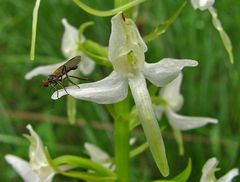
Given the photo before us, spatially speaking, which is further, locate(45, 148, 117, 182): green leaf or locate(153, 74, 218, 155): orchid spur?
locate(153, 74, 218, 155): orchid spur

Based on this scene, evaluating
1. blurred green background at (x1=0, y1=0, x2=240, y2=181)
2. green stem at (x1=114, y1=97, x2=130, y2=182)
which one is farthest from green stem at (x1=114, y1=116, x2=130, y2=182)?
blurred green background at (x1=0, y1=0, x2=240, y2=181)

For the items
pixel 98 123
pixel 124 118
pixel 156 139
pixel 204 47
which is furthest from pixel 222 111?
pixel 156 139

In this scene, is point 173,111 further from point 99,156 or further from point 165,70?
point 165,70

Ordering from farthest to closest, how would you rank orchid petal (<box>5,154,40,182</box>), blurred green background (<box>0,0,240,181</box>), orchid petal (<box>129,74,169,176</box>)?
blurred green background (<box>0,0,240,181</box>) → orchid petal (<box>5,154,40,182</box>) → orchid petal (<box>129,74,169,176</box>)

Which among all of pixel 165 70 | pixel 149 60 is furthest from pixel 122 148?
pixel 149 60

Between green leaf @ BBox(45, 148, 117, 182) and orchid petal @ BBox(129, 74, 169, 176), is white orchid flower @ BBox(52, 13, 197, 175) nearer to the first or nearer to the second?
orchid petal @ BBox(129, 74, 169, 176)

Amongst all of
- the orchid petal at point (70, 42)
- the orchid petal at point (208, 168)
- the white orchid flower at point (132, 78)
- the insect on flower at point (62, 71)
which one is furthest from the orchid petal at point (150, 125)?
the orchid petal at point (70, 42)

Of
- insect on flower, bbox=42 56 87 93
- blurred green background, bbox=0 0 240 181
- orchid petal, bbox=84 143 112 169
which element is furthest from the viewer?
blurred green background, bbox=0 0 240 181
